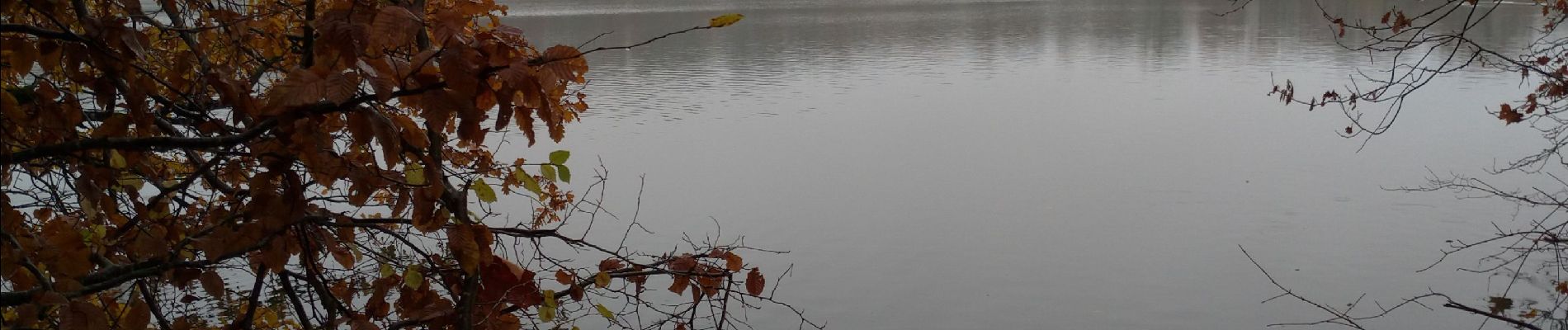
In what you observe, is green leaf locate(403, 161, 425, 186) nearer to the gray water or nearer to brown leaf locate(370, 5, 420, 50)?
brown leaf locate(370, 5, 420, 50)

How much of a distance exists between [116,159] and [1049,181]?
8.70 metres

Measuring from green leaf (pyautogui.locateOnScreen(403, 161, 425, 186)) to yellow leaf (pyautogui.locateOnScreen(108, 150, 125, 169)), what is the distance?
17.0 inches

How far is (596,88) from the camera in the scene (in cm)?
1666

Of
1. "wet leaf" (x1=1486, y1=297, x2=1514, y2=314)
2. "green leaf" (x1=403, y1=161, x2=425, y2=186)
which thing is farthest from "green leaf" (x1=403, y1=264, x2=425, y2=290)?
"wet leaf" (x1=1486, y1=297, x2=1514, y2=314)

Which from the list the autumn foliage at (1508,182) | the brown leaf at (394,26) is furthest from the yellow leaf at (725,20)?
the autumn foliage at (1508,182)

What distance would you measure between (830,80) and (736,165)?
6.26 metres

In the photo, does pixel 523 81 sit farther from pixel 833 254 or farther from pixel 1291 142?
pixel 1291 142

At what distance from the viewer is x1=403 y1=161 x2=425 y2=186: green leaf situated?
2.02 meters

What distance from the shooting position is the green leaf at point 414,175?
79.4 inches

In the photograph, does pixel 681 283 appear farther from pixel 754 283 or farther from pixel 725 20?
pixel 725 20

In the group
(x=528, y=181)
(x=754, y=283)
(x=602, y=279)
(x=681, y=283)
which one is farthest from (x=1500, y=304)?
(x=528, y=181)

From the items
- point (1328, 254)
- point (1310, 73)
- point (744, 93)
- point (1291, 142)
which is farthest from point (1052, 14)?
point (1328, 254)

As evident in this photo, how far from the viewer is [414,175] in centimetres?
204

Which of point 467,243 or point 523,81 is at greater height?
point 523,81
